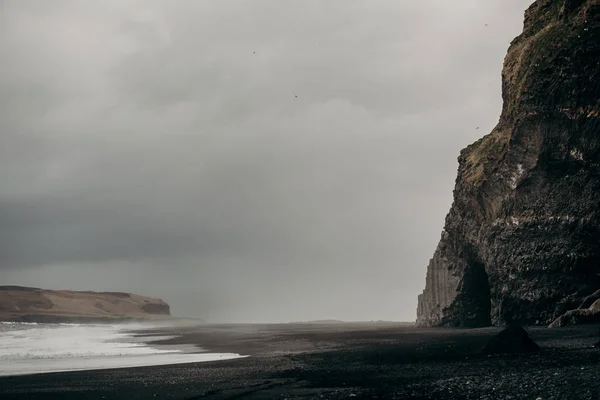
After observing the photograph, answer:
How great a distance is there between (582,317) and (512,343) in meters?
17.1

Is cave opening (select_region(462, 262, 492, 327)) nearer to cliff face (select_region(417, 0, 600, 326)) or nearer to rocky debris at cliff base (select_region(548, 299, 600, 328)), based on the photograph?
cliff face (select_region(417, 0, 600, 326))

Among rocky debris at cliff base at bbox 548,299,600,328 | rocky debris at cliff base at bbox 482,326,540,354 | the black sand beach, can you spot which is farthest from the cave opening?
rocky debris at cliff base at bbox 482,326,540,354

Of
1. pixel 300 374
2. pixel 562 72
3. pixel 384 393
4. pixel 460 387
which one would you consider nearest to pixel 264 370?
pixel 300 374

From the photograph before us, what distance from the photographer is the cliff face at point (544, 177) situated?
4534cm

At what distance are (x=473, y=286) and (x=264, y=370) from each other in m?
47.6

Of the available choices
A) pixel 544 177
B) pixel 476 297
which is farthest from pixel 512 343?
pixel 476 297

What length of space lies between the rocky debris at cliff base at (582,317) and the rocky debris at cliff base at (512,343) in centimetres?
1560

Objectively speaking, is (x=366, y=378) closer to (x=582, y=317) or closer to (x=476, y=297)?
(x=582, y=317)

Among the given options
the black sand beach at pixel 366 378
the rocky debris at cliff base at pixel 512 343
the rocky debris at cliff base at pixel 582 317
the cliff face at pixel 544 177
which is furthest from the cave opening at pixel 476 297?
the rocky debris at cliff base at pixel 512 343

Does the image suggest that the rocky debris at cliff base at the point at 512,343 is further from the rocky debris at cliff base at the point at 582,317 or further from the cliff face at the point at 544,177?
the cliff face at the point at 544,177

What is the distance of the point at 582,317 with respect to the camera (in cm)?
3844

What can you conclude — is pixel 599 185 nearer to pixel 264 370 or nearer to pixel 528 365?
pixel 528 365

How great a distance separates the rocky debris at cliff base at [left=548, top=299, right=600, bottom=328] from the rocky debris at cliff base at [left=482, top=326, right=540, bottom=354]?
614 inches

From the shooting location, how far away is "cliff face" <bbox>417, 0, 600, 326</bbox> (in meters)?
45.3
